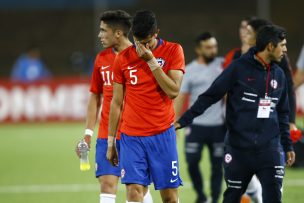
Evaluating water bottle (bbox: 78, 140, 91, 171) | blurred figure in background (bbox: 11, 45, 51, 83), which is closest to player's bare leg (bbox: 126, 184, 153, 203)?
water bottle (bbox: 78, 140, 91, 171)

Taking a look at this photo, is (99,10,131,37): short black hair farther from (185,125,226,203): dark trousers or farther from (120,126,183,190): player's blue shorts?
(185,125,226,203): dark trousers

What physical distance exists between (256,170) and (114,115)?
1.47 meters

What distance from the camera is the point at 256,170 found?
24.7 feet

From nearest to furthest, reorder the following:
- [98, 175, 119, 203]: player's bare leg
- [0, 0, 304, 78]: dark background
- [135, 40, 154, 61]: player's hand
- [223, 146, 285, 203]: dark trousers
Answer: [135, 40, 154, 61]: player's hand, [223, 146, 285, 203]: dark trousers, [98, 175, 119, 203]: player's bare leg, [0, 0, 304, 78]: dark background

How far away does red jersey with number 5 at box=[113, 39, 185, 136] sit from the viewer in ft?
24.7

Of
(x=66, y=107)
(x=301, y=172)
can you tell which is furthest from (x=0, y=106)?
(x=301, y=172)

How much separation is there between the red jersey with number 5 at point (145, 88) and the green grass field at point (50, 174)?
3917 mm

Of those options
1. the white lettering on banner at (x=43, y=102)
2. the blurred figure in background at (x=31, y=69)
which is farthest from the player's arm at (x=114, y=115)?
the blurred figure in background at (x=31, y=69)

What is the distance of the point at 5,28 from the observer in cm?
3053

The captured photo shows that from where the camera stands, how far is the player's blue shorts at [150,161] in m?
7.60

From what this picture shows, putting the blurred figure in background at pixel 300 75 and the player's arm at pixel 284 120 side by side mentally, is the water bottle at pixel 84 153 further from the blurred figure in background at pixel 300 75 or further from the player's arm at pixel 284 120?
the blurred figure in background at pixel 300 75

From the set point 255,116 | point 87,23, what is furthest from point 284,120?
point 87,23

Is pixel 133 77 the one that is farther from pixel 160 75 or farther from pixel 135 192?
pixel 135 192

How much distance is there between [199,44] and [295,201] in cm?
257
